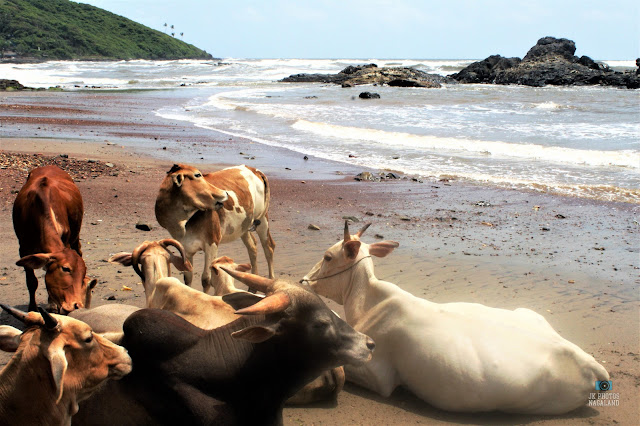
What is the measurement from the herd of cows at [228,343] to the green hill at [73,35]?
105899mm

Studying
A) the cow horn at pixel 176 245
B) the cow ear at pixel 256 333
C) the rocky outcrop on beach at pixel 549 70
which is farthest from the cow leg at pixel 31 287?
the rocky outcrop on beach at pixel 549 70

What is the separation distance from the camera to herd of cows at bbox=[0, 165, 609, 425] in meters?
3.66

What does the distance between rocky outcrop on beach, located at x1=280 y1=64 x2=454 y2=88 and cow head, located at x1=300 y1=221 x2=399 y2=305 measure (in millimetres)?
54320

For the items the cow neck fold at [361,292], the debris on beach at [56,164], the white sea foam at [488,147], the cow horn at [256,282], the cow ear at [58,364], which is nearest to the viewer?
the cow ear at [58,364]

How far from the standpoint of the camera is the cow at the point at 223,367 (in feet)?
13.3

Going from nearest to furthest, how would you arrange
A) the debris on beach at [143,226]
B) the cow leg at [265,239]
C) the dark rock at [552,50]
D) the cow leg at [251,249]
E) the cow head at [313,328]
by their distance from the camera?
the cow head at [313,328] < the cow leg at [251,249] < the cow leg at [265,239] < the debris on beach at [143,226] < the dark rock at [552,50]

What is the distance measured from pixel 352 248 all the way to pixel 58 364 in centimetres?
308

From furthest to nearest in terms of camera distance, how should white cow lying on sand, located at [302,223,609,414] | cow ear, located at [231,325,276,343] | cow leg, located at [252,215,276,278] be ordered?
1. cow leg, located at [252,215,276,278]
2. white cow lying on sand, located at [302,223,609,414]
3. cow ear, located at [231,325,276,343]

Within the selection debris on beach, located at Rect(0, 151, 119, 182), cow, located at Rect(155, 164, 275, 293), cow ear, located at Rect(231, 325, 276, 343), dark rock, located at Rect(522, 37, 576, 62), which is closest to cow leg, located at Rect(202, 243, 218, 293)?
cow, located at Rect(155, 164, 275, 293)

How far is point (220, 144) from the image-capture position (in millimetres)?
19094

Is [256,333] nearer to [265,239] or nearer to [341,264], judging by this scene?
[341,264]

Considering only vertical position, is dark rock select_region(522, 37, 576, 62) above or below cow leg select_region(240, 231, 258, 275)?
above

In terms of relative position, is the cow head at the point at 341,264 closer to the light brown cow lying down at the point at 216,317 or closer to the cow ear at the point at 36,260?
the light brown cow lying down at the point at 216,317

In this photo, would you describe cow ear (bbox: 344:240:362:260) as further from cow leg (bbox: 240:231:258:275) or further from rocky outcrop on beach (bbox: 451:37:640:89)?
rocky outcrop on beach (bbox: 451:37:640:89)
